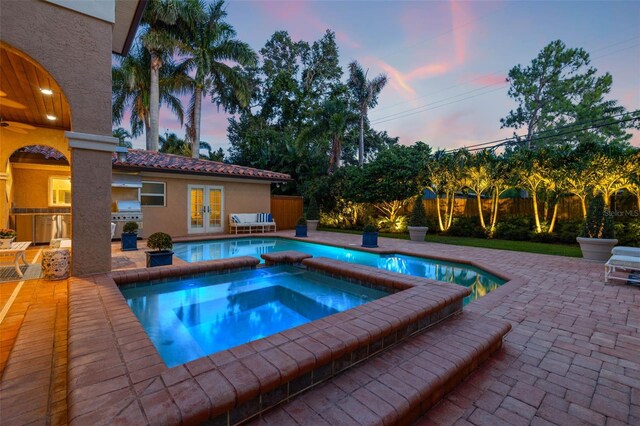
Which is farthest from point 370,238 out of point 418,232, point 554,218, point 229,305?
point 554,218

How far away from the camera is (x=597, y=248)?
802 centimetres

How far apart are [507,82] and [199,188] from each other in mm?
28664

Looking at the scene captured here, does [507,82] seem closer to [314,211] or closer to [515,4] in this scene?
[515,4]

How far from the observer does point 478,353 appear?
9.23ft

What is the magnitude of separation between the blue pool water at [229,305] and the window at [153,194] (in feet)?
27.9

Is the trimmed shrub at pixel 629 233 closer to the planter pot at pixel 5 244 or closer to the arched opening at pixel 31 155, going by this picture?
the arched opening at pixel 31 155

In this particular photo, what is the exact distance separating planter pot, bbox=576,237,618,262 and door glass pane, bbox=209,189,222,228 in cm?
1418

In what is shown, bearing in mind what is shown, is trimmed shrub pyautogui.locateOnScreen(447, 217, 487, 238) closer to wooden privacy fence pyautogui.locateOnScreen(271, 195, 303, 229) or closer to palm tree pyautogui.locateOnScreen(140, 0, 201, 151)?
wooden privacy fence pyautogui.locateOnScreen(271, 195, 303, 229)

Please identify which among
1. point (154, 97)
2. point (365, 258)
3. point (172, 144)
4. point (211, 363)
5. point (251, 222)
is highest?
point (172, 144)

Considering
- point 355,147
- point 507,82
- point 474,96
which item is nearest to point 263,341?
point 474,96

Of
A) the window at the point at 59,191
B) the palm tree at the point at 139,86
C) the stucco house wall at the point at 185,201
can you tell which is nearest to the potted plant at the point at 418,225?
the stucco house wall at the point at 185,201

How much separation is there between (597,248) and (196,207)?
1505 centimetres

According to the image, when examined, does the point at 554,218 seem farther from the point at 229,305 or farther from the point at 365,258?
the point at 229,305

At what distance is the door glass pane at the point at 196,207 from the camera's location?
45.8 feet
